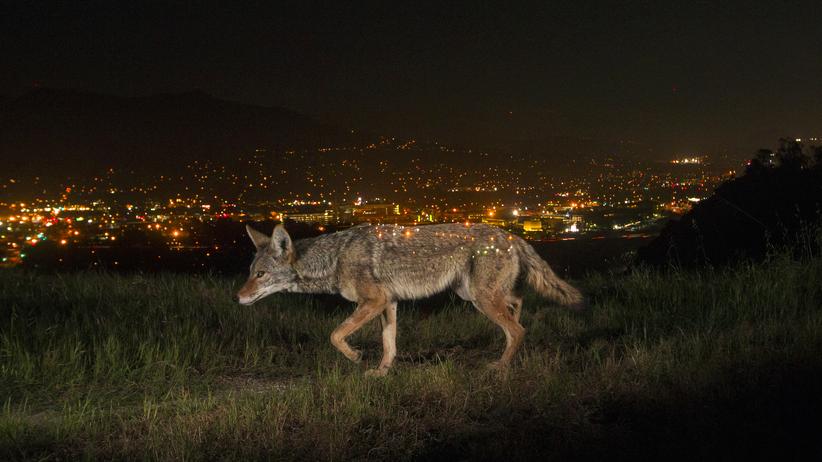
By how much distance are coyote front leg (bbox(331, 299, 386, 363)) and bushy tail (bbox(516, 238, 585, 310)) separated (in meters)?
1.77

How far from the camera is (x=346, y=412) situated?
4.45 metres

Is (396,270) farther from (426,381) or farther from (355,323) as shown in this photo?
(426,381)

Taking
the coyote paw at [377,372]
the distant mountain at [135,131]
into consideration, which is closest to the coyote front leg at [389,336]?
the coyote paw at [377,372]

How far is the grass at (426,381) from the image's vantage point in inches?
155

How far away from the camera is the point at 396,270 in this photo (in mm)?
6805

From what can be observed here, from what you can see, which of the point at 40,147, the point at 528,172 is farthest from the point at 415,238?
the point at 40,147

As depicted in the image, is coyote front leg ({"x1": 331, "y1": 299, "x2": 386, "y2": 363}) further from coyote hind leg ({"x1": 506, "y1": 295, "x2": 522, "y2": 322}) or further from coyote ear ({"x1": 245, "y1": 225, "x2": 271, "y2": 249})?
coyote hind leg ({"x1": 506, "y1": 295, "x2": 522, "y2": 322})

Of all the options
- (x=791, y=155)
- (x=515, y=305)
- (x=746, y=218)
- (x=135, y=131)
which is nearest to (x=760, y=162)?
(x=791, y=155)

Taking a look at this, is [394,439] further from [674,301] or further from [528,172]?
[528,172]

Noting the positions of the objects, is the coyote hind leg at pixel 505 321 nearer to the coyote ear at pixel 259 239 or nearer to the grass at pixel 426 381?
the grass at pixel 426 381

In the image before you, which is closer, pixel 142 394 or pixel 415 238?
pixel 142 394

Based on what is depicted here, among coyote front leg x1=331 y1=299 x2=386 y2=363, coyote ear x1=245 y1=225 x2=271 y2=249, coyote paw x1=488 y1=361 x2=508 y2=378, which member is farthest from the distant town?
coyote paw x1=488 y1=361 x2=508 y2=378

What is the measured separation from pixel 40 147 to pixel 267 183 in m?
48.1

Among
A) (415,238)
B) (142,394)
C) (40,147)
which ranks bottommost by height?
(142,394)
